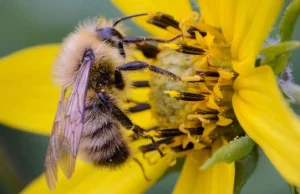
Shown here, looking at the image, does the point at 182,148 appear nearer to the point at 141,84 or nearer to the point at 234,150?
the point at 141,84

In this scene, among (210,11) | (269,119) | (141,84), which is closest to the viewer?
(269,119)

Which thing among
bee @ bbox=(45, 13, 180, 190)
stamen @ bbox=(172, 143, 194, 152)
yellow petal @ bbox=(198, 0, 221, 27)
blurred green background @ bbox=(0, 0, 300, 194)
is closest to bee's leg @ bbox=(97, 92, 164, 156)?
bee @ bbox=(45, 13, 180, 190)

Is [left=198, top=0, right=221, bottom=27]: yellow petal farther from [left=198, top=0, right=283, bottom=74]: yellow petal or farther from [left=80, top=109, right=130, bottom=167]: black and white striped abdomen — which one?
[left=80, top=109, right=130, bottom=167]: black and white striped abdomen

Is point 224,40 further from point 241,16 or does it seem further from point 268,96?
point 268,96

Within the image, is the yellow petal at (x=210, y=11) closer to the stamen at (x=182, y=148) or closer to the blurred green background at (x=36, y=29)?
the stamen at (x=182, y=148)

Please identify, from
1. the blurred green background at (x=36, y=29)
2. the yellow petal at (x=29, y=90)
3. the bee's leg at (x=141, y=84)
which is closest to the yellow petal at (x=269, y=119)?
the bee's leg at (x=141, y=84)

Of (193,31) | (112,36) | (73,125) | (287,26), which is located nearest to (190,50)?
(193,31)
